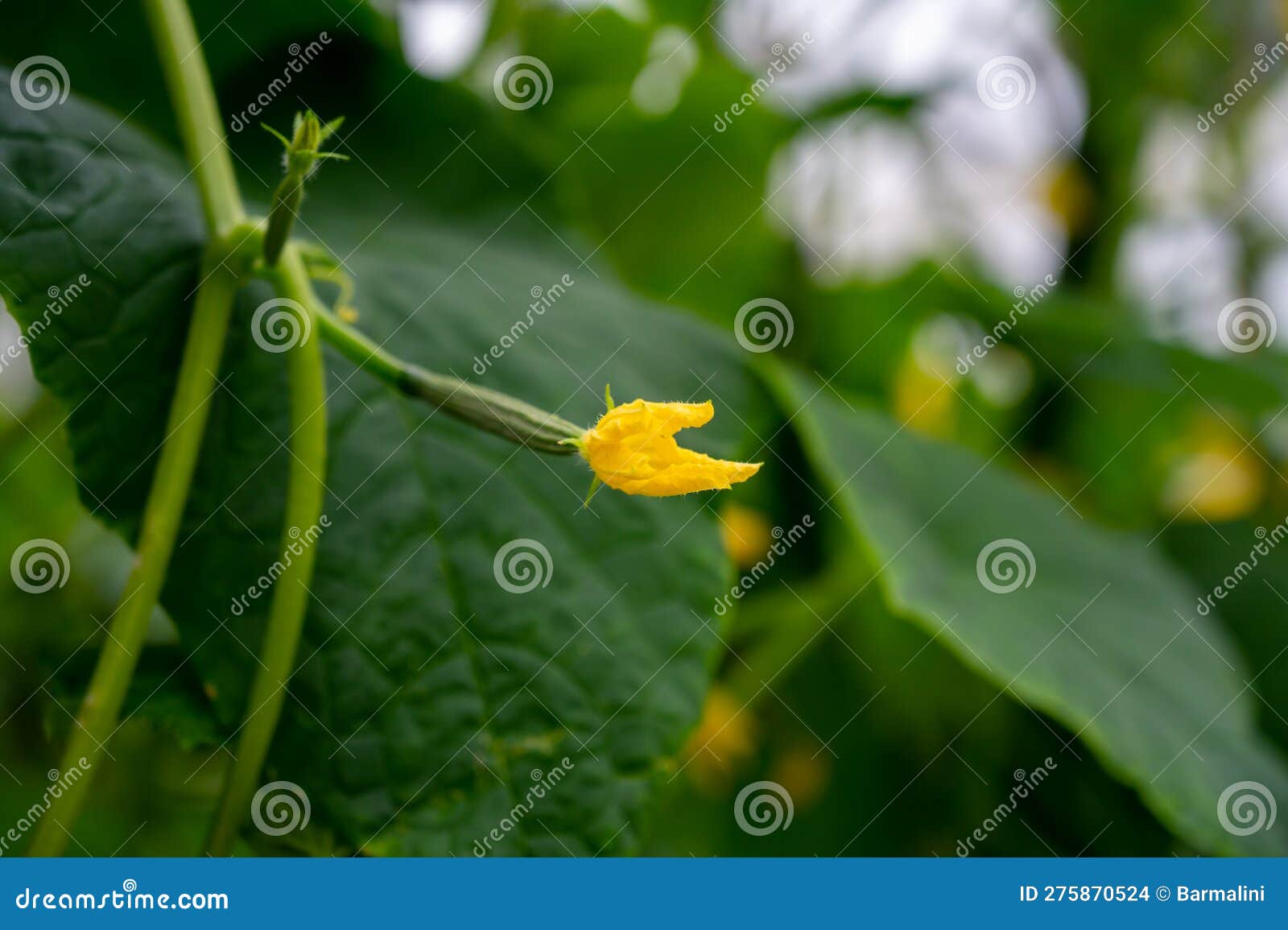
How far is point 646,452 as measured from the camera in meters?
0.43

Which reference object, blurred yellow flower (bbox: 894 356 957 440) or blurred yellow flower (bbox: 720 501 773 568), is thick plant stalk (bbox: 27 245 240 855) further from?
blurred yellow flower (bbox: 894 356 957 440)

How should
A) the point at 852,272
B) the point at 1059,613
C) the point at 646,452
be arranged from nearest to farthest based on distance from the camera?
the point at 646,452, the point at 1059,613, the point at 852,272

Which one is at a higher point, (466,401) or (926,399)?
(926,399)

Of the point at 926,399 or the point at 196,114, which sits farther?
the point at 926,399

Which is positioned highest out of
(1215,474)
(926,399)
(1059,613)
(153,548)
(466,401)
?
(1215,474)

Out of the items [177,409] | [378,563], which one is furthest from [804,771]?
[177,409]

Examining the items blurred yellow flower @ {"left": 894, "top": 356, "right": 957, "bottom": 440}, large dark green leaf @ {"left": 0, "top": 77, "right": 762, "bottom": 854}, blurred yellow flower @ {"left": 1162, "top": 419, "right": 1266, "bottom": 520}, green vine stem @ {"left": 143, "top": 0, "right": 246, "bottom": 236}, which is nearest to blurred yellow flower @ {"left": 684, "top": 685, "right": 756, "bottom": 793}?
large dark green leaf @ {"left": 0, "top": 77, "right": 762, "bottom": 854}

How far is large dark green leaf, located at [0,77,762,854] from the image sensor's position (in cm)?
49

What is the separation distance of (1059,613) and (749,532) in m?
0.31

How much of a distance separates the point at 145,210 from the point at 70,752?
0.27 metres

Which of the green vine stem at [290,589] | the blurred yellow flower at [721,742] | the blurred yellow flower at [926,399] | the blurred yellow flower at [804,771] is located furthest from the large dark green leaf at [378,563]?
the blurred yellow flower at [926,399]

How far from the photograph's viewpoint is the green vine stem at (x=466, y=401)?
434 millimetres

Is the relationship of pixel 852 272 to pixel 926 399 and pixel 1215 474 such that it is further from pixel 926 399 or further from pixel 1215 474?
pixel 1215 474

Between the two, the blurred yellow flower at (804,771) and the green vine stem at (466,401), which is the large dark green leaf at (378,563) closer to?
the green vine stem at (466,401)
